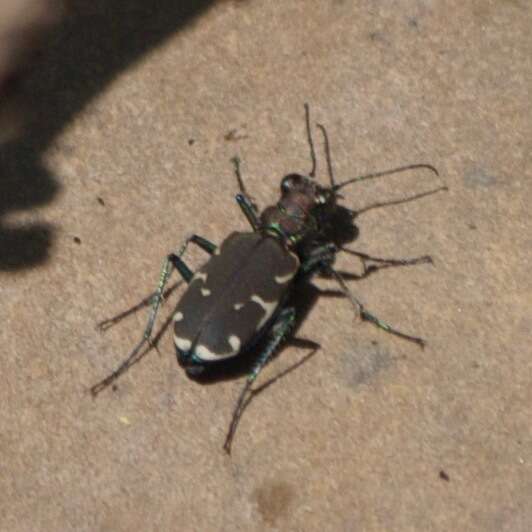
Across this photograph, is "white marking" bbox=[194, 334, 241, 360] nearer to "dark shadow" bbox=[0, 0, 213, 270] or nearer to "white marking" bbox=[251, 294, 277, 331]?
"white marking" bbox=[251, 294, 277, 331]

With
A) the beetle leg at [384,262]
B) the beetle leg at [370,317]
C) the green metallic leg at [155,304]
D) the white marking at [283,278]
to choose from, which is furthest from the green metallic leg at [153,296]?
the beetle leg at [384,262]

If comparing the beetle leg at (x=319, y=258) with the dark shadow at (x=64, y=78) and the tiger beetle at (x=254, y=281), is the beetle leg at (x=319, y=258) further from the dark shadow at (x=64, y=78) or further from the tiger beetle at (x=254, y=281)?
the dark shadow at (x=64, y=78)

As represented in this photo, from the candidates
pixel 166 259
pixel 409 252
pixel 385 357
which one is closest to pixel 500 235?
pixel 409 252

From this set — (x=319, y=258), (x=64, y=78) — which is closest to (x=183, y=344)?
(x=319, y=258)

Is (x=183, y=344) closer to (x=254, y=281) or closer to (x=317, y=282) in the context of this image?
(x=254, y=281)

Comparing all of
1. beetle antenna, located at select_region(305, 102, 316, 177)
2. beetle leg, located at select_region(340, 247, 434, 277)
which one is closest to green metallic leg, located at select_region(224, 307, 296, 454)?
beetle leg, located at select_region(340, 247, 434, 277)

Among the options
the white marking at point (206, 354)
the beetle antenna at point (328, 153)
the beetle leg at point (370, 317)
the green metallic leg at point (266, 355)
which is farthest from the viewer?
the beetle antenna at point (328, 153)
